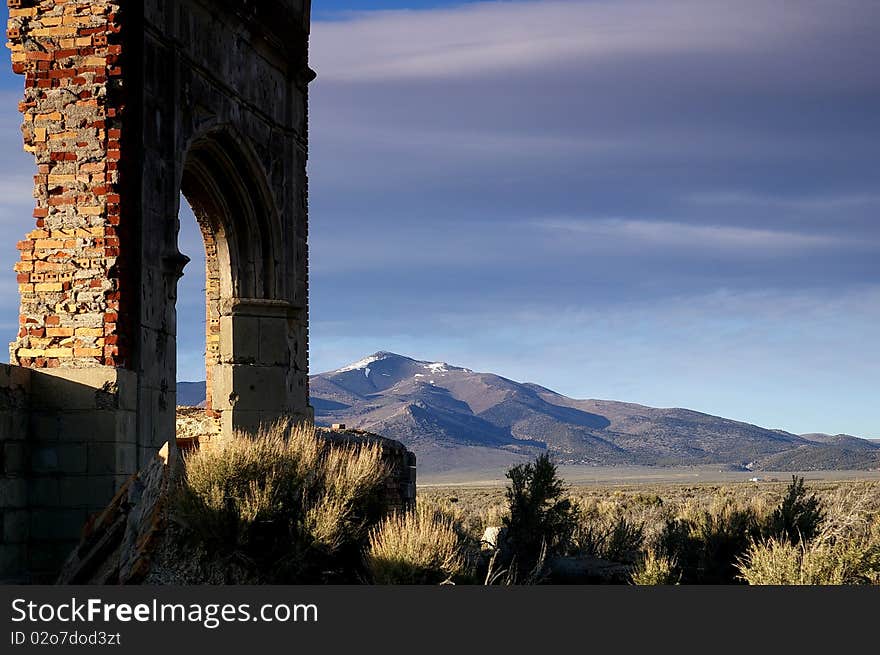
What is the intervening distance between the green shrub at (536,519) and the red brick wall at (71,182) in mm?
5107

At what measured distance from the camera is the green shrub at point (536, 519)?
14.4 m

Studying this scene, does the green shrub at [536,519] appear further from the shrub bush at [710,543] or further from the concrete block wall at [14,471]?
the concrete block wall at [14,471]

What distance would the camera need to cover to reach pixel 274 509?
10.7 metres

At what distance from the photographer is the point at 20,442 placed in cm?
1224

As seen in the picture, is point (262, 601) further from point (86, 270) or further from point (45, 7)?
point (45, 7)

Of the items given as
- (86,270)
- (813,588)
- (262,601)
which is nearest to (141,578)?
(262,601)

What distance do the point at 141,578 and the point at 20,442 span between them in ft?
11.3

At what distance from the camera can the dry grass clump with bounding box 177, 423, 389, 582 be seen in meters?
10.4

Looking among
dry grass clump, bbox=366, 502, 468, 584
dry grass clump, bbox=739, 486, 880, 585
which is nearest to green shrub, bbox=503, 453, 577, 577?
dry grass clump, bbox=739, 486, 880, 585

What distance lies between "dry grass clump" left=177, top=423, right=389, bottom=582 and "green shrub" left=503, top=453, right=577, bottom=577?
3203mm

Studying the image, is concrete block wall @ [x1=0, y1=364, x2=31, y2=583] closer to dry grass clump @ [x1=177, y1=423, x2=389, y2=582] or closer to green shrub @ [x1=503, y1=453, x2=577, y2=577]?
dry grass clump @ [x1=177, y1=423, x2=389, y2=582]

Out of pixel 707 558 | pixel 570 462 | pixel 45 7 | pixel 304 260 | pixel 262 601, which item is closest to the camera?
pixel 262 601

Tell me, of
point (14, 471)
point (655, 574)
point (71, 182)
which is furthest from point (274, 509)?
point (71, 182)

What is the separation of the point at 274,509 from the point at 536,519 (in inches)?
191
